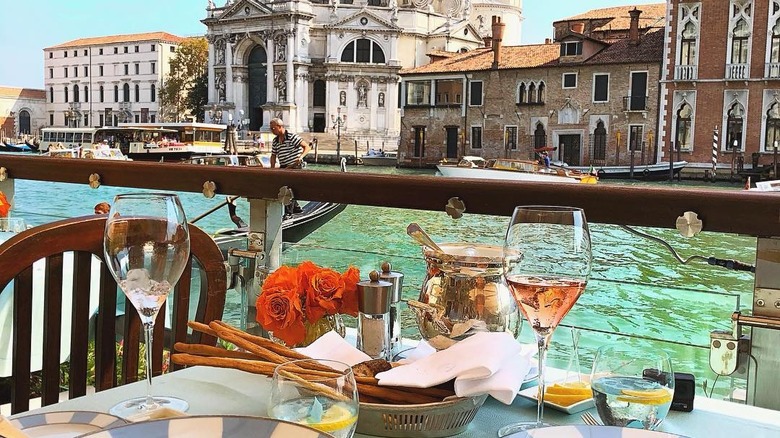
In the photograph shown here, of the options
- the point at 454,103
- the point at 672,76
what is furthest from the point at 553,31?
the point at 672,76

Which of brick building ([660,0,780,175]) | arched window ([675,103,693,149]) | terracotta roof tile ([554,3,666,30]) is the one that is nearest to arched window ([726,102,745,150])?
brick building ([660,0,780,175])

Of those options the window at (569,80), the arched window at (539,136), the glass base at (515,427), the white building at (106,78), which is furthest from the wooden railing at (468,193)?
the white building at (106,78)

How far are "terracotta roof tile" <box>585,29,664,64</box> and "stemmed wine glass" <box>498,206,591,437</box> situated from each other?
994 inches

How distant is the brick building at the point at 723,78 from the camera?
2267 centimetres

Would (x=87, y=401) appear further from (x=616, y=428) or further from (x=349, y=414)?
(x=616, y=428)

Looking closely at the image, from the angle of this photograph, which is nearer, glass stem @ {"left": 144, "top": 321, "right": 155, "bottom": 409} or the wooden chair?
glass stem @ {"left": 144, "top": 321, "right": 155, "bottom": 409}

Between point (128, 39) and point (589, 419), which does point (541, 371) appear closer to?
point (589, 419)

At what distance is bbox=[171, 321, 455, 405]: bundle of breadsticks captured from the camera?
0.78m

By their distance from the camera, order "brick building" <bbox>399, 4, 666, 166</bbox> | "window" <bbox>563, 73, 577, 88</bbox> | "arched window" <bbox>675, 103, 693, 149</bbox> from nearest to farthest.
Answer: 1. "arched window" <bbox>675, 103, 693, 149</bbox>
2. "brick building" <bbox>399, 4, 666, 166</bbox>
3. "window" <bbox>563, 73, 577, 88</bbox>

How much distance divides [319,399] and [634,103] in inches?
1016

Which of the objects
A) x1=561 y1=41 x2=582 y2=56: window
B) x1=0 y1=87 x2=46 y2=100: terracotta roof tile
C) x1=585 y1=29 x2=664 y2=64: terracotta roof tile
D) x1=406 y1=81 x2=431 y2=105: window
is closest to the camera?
x1=585 y1=29 x2=664 y2=64: terracotta roof tile

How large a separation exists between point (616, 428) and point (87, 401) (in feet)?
1.88

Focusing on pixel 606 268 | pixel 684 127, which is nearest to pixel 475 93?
pixel 684 127

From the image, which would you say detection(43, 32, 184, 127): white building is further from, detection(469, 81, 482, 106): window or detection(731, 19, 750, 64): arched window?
detection(731, 19, 750, 64): arched window
